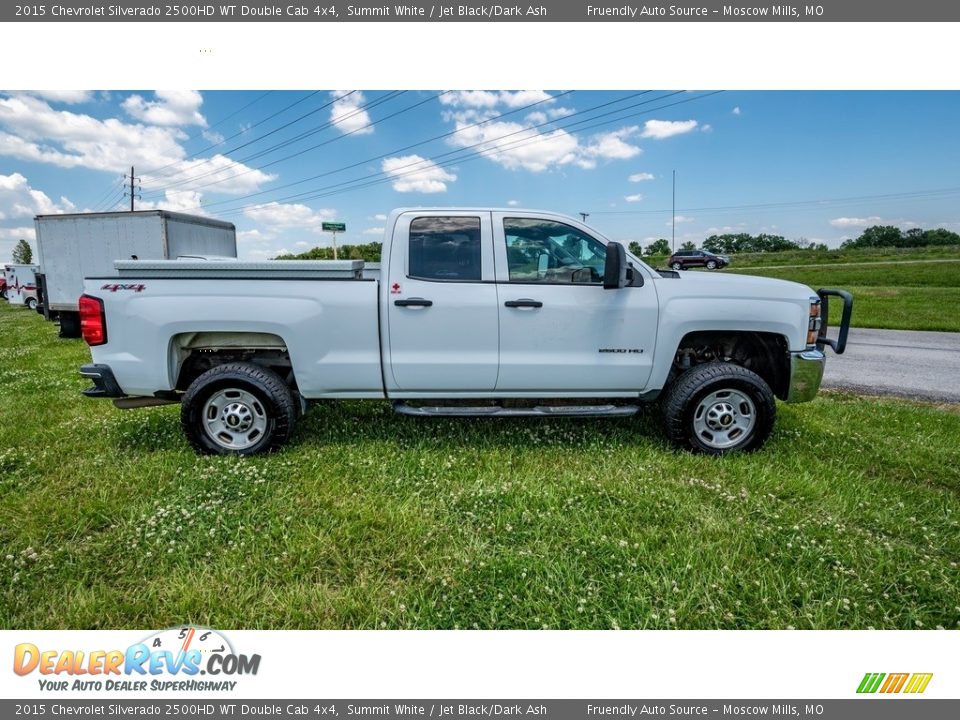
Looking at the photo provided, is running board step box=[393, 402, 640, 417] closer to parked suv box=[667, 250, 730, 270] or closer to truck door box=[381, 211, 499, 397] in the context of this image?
truck door box=[381, 211, 499, 397]

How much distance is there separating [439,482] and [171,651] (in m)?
1.81

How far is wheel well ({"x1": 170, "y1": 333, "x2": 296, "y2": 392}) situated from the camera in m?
3.93

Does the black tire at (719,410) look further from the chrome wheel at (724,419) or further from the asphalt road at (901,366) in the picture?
the asphalt road at (901,366)

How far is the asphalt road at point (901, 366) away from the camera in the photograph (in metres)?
6.21

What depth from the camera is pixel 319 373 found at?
388cm

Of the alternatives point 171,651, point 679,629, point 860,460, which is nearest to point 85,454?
point 171,651

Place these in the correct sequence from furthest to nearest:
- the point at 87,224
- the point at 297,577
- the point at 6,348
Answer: the point at 87,224 < the point at 6,348 < the point at 297,577

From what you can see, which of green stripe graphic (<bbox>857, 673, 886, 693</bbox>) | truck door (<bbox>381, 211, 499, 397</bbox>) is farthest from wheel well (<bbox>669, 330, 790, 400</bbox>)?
green stripe graphic (<bbox>857, 673, 886, 693</bbox>)

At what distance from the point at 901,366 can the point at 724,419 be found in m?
5.63

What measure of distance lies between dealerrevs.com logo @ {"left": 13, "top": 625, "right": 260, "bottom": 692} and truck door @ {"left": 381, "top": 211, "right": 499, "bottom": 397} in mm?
2181

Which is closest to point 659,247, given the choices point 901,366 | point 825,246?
point 825,246

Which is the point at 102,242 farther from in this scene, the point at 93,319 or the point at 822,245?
the point at 822,245

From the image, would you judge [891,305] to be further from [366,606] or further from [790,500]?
[366,606]

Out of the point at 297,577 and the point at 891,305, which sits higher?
the point at 891,305
